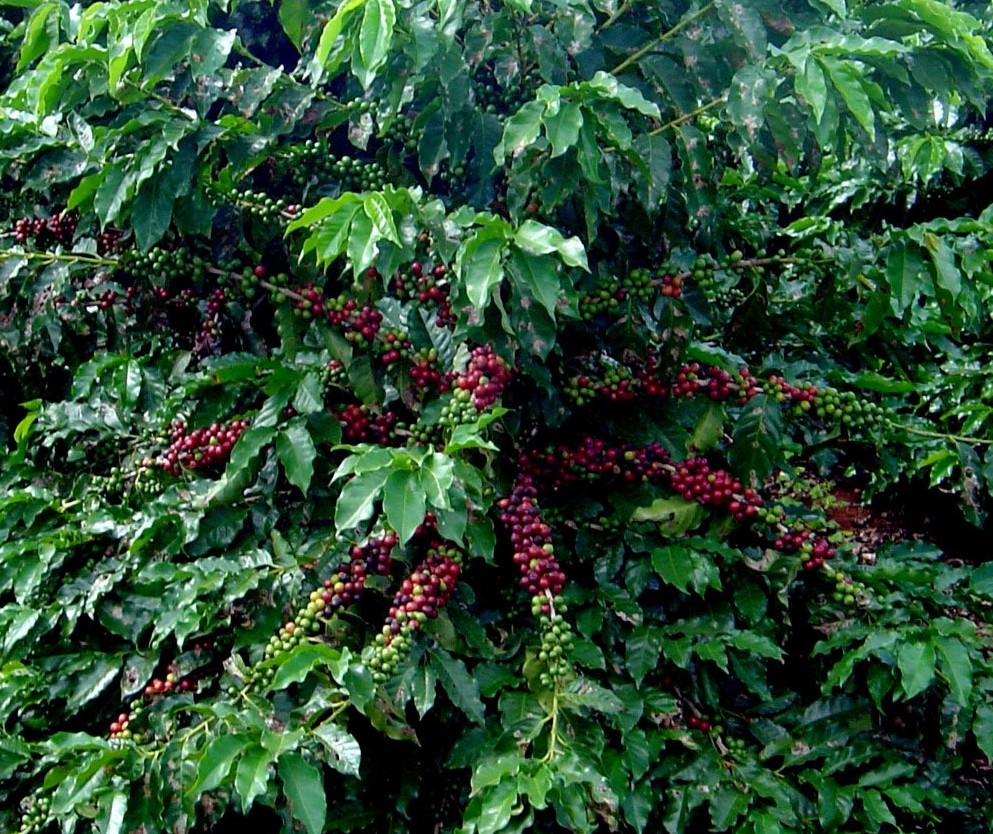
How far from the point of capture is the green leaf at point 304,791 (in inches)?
54.3

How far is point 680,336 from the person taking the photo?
1975 millimetres

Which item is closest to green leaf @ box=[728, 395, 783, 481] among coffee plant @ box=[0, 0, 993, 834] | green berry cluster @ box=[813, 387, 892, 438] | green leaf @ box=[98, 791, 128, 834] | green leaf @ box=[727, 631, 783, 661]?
coffee plant @ box=[0, 0, 993, 834]

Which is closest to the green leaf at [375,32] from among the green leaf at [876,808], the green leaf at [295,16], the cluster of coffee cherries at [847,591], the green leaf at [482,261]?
the green leaf at [482,261]

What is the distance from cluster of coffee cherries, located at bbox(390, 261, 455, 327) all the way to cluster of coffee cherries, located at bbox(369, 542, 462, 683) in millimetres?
468

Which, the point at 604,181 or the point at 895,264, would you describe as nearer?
the point at 604,181

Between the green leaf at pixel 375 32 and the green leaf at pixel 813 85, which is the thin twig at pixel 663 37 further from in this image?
the green leaf at pixel 375 32

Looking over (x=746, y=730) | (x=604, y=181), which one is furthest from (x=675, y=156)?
(x=746, y=730)

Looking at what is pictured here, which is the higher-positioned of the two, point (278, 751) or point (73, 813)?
point (278, 751)

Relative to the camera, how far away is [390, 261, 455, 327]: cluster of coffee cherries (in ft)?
6.08

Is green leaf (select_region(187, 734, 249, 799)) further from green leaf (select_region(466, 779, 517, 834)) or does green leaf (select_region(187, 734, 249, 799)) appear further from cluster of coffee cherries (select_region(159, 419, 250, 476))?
cluster of coffee cherries (select_region(159, 419, 250, 476))

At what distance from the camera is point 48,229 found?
2.29 meters

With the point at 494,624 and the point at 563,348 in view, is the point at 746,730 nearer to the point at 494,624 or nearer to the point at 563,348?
the point at 494,624

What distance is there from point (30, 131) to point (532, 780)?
1651mm

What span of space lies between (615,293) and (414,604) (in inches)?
31.4
